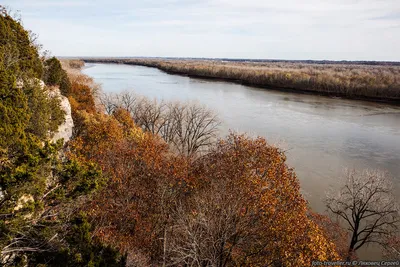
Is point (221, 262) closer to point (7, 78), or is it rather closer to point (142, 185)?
point (142, 185)

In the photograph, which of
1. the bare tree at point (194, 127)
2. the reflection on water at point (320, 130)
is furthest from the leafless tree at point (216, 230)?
the bare tree at point (194, 127)

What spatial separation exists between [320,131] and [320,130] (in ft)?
1.38

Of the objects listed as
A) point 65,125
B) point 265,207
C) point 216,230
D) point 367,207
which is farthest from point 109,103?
point 265,207

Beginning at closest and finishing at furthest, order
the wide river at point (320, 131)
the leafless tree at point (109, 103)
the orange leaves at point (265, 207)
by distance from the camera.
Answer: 1. the orange leaves at point (265, 207)
2. the wide river at point (320, 131)
3. the leafless tree at point (109, 103)

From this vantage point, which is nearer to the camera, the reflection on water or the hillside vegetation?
the hillside vegetation

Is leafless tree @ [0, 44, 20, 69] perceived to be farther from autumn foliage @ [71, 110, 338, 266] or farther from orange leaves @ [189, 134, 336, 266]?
orange leaves @ [189, 134, 336, 266]

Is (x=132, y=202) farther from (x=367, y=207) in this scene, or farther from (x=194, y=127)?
(x=194, y=127)

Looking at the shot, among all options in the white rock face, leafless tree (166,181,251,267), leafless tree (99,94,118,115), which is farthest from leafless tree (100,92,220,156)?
leafless tree (166,181,251,267)

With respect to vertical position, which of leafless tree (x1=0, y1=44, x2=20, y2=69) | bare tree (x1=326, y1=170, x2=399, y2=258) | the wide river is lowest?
bare tree (x1=326, y1=170, x2=399, y2=258)

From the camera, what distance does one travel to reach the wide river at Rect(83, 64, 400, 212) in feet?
81.6

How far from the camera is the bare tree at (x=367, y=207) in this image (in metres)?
18.1

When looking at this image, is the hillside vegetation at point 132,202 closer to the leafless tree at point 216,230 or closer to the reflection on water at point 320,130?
the leafless tree at point 216,230

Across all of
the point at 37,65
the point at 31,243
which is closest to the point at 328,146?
the point at 37,65

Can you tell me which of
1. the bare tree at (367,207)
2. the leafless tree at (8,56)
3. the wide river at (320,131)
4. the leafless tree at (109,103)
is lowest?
the bare tree at (367,207)
